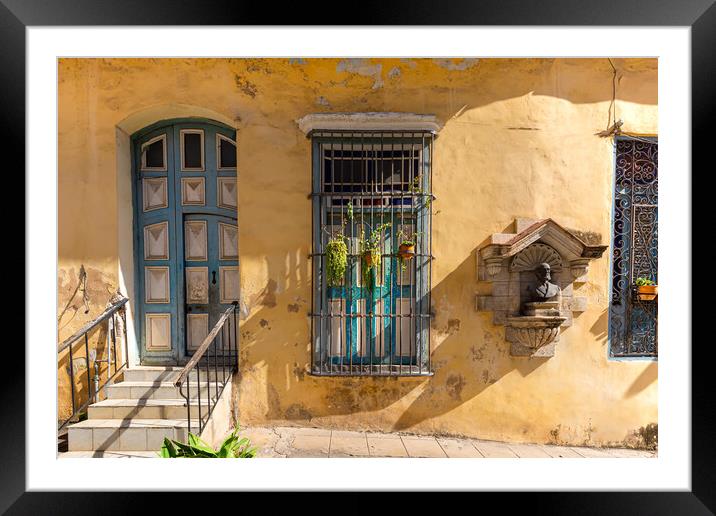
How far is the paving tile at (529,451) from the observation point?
425 centimetres

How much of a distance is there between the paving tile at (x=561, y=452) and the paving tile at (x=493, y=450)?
0.45 metres

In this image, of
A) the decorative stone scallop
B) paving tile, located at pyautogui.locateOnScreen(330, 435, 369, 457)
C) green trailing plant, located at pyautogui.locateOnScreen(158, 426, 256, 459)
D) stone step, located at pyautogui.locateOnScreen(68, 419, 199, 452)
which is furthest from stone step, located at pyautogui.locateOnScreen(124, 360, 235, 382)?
the decorative stone scallop

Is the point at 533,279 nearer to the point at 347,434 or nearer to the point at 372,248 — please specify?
the point at 372,248

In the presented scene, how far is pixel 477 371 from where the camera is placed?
4605 mm

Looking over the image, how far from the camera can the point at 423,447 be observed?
4250 mm

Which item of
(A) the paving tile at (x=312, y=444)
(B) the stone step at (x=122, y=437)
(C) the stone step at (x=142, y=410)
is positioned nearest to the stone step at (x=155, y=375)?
(C) the stone step at (x=142, y=410)

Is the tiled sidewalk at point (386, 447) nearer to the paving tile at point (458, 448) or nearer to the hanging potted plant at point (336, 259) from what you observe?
the paving tile at point (458, 448)

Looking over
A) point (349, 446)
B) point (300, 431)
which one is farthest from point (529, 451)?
point (300, 431)
